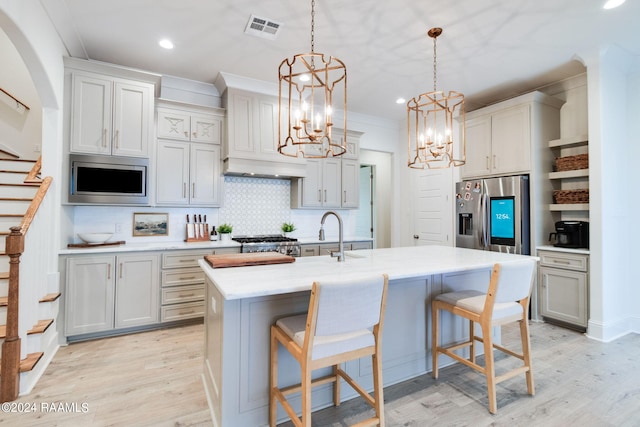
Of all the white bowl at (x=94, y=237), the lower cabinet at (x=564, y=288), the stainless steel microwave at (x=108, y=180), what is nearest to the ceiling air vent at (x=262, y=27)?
the stainless steel microwave at (x=108, y=180)

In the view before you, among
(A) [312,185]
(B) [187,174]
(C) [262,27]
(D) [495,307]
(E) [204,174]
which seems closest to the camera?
(D) [495,307]

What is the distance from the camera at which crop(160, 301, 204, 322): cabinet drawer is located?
3467 mm

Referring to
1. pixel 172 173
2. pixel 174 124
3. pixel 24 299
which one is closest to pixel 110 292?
pixel 24 299

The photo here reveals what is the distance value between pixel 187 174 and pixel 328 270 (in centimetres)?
261

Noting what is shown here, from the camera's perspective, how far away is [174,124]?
3.81m

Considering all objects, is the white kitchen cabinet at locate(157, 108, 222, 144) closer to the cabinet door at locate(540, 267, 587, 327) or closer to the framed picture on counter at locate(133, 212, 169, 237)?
the framed picture on counter at locate(133, 212, 169, 237)

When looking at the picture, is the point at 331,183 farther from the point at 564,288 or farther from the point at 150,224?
the point at 564,288

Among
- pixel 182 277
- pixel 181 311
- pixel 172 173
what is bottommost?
pixel 181 311

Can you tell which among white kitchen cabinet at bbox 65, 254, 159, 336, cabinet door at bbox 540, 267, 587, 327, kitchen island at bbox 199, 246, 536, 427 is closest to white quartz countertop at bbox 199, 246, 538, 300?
kitchen island at bbox 199, 246, 536, 427

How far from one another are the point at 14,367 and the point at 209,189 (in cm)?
239

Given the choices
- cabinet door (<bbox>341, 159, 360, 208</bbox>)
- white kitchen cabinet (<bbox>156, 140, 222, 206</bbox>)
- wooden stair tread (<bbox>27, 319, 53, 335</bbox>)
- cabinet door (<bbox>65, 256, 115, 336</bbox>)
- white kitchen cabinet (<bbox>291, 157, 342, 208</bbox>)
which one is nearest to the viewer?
wooden stair tread (<bbox>27, 319, 53, 335</bbox>)

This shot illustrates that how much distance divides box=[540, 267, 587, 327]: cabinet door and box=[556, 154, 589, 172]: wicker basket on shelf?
1211 mm

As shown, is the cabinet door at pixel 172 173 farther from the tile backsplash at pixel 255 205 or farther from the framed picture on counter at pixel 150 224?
the tile backsplash at pixel 255 205

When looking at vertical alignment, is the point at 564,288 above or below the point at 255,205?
below
